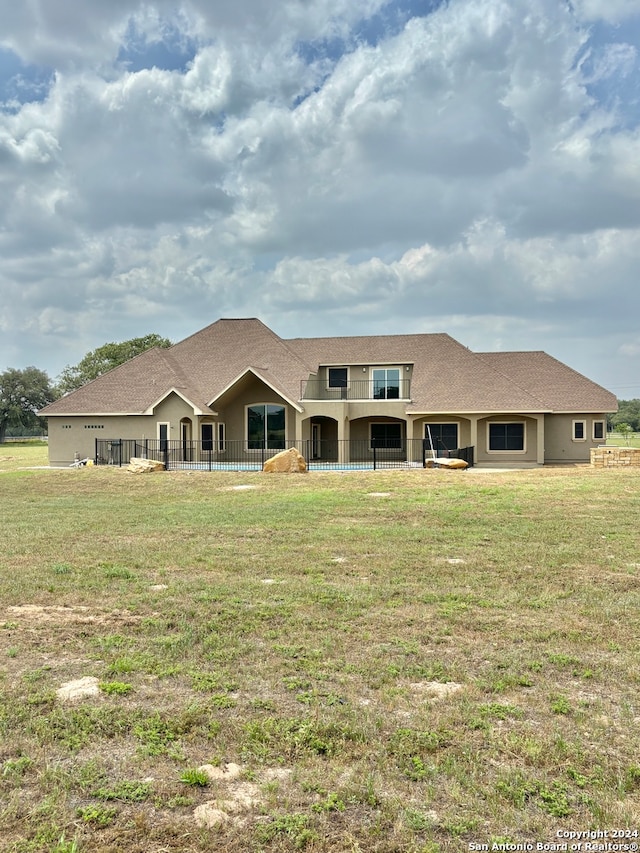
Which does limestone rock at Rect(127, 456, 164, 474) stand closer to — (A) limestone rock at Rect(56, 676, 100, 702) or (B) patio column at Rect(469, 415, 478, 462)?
(B) patio column at Rect(469, 415, 478, 462)

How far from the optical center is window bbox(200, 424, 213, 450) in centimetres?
3281

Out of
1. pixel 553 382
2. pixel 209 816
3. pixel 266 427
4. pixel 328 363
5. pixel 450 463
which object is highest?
pixel 328 363

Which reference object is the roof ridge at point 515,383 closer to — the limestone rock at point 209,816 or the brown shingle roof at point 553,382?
the brown shingle roof at point 553,382

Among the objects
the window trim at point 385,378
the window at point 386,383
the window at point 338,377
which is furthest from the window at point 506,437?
the window at point 338,377

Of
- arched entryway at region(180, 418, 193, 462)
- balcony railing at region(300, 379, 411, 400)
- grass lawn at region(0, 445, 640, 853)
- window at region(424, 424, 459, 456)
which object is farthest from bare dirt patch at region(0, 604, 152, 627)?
balcony railing at region(300, 379, 411, 400)

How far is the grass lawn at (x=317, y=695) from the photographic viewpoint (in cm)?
313

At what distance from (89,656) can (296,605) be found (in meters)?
2.22

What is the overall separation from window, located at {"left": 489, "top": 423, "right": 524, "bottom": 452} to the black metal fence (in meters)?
2.43

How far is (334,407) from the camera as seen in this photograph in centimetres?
3192

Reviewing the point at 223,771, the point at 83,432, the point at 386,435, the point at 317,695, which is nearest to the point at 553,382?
the point at 386,435

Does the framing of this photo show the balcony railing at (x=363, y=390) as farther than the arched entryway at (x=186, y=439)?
Yes

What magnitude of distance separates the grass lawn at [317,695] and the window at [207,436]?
73.9 ft

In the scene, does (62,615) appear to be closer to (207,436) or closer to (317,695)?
(317,695)

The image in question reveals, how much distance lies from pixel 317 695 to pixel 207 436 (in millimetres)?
29457
